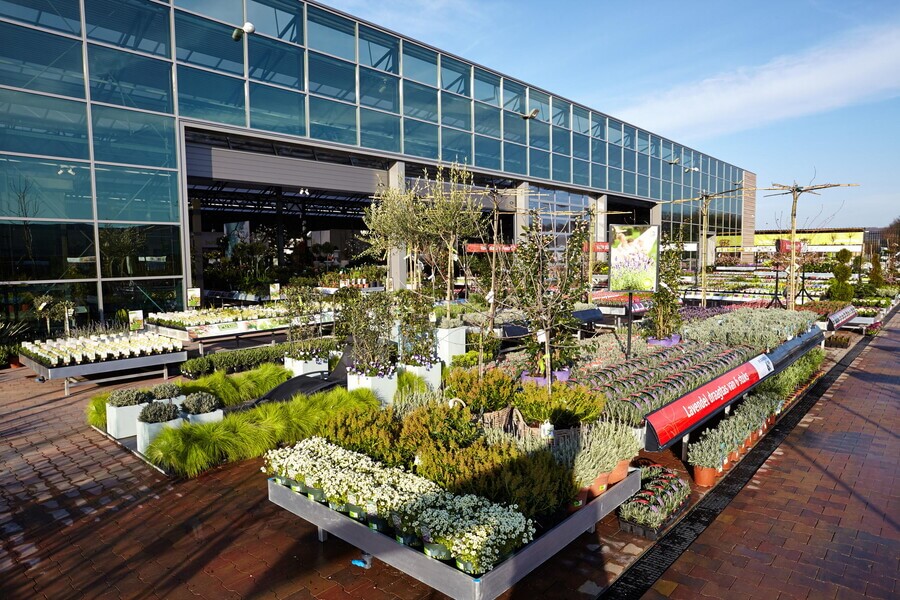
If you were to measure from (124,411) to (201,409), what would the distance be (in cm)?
112

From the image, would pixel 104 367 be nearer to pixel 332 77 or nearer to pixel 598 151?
pixel 332 77

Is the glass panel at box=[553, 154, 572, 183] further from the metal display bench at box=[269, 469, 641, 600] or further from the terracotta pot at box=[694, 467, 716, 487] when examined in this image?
the metal display bench at box=[269, 469, 641, 600]

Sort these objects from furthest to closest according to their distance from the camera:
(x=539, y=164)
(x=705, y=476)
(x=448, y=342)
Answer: (x=539, y=164), (x=448, y=342), (x=705, y=476)

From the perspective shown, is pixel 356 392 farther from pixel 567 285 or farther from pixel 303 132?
pixel 303 132

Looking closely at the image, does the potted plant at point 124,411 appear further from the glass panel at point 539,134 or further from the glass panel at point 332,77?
the glass panel at point 539,134

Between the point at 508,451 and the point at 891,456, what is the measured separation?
543 cm

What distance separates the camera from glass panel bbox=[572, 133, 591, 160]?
27.5 m

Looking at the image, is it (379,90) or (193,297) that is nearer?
(193,297)

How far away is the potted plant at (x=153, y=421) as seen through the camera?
20.7 feet

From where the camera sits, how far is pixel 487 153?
22.8 meters

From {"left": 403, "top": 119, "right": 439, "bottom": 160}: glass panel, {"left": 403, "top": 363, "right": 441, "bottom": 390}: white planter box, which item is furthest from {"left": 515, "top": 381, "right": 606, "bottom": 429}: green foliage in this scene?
{"left": 403, "top": 119, "right": 439, "bottom": 160}: glass panel

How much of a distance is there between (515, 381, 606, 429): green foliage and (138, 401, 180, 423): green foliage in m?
4.14

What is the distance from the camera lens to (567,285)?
7016 mm

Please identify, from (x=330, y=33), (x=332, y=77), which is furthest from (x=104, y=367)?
(x=330, y=33)
